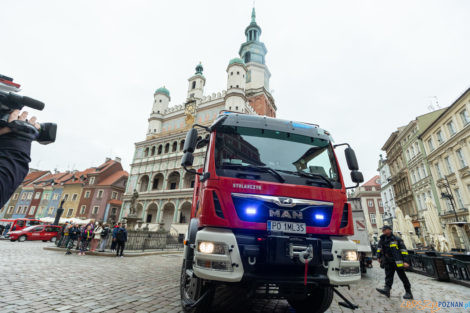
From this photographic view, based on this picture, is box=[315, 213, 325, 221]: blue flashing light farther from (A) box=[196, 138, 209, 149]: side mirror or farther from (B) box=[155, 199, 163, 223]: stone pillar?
(B) box=[155, 199, 163, 223]: stone pillar

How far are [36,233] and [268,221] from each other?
95.8 feet

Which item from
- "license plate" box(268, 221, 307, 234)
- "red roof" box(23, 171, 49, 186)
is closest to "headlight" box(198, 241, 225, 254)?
"license plate" box(268, 221, 307, 234)

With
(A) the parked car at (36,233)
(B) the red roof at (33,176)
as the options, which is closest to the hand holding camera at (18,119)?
(A) the parked car at (36,233)

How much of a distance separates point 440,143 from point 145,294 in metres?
32.1

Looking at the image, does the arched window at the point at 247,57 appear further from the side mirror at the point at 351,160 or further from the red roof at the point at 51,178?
the red roof at the point at 51,178

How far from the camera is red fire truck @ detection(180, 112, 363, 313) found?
2.68 metres

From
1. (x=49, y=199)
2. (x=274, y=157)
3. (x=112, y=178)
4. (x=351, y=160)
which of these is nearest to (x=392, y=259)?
(x=351, y=160)

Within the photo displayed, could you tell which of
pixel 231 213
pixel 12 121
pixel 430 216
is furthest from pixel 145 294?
pixel 430 216

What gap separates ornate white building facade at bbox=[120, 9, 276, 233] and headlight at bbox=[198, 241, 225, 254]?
29.4 meters

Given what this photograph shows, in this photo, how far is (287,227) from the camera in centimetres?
294

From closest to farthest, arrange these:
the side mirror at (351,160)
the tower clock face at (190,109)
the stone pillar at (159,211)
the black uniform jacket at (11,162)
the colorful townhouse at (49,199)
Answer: the black uniform jacket at (11,162) → the side mirror at (351,160) → the stone pillar at (159,211) → the tower clock face at (190,109) → the colorful townhouse at (49,199)

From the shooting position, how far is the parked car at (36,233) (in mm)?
20403

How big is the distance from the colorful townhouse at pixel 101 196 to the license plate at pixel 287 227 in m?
43.5

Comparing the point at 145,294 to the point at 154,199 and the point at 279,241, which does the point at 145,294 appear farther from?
the point at 154,199
